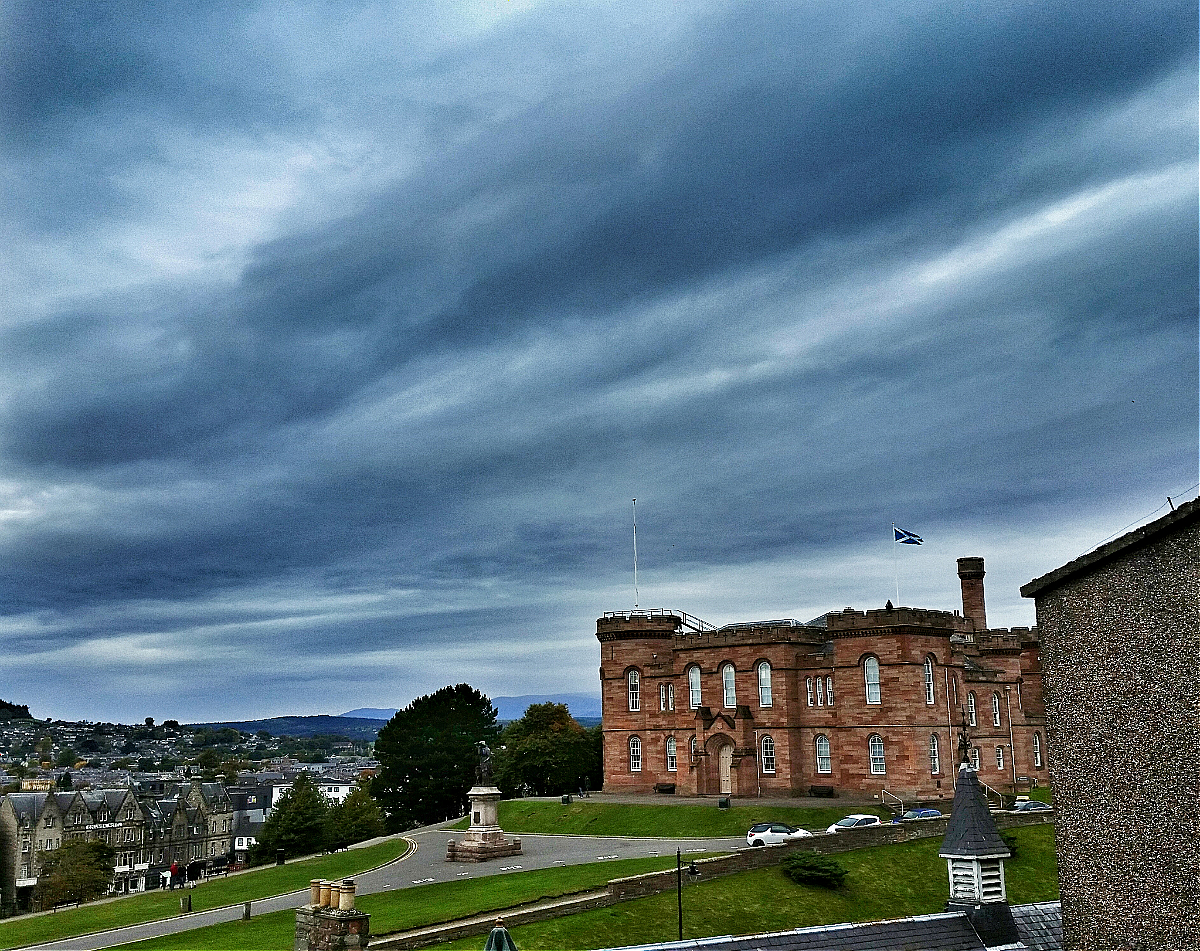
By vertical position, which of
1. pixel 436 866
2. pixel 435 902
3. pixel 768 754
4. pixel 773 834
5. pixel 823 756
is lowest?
pixel 436 866

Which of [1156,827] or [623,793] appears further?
[623,793]

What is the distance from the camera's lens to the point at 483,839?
4988 cm

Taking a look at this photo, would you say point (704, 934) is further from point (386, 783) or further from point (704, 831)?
point (386, 783)

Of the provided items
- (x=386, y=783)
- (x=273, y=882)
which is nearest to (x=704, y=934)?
(x=273, y=882)

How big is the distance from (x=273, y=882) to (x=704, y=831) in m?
20.9

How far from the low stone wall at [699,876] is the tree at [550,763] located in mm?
38710

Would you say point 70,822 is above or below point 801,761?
below

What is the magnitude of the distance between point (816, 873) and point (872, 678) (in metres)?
21.0

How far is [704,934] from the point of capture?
35125 mm

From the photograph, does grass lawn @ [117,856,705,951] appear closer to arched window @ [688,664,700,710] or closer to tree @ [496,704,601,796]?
arched window @ [688,664,700,710]

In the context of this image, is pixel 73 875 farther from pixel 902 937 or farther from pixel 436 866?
pixel 902 937

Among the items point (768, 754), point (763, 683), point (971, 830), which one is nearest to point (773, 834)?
point (768, 754)

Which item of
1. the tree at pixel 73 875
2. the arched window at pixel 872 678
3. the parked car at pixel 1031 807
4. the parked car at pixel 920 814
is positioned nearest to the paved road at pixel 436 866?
the parked car at pixel 920 814

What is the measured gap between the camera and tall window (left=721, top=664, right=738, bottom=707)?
65.1 m
